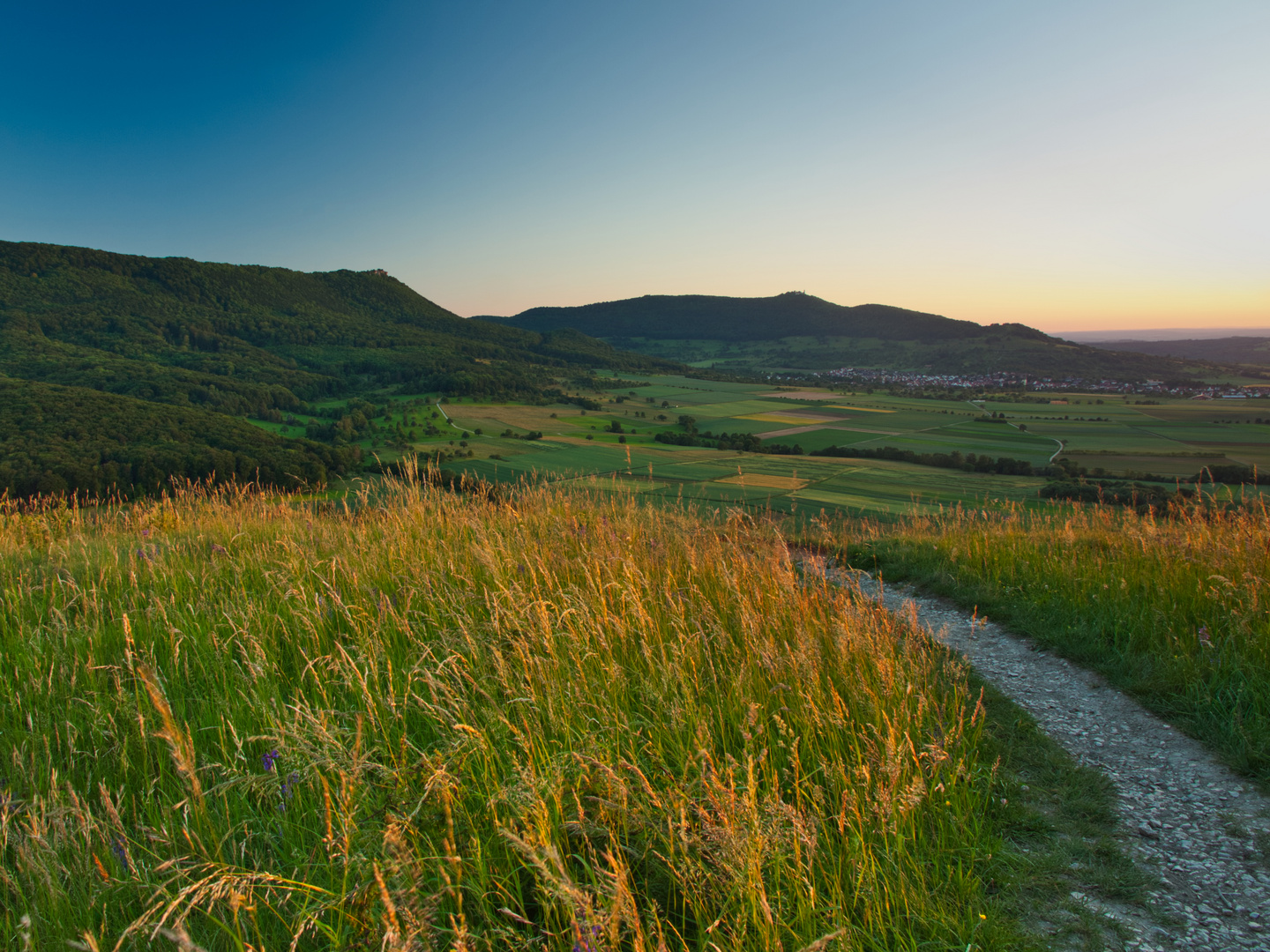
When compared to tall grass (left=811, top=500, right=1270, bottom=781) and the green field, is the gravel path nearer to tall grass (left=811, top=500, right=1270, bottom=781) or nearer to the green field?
tall grass (left=811, top=500, right=1270, bottom=781)

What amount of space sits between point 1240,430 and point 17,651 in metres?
77.5

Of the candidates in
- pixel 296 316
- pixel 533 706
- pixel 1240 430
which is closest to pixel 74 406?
pixel 533 706

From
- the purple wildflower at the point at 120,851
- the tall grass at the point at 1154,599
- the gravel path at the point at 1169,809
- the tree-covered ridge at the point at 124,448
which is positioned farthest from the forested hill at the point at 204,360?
the gravel path at the point at 1169,809

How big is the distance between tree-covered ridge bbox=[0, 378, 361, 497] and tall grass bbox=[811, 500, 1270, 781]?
24.7 m

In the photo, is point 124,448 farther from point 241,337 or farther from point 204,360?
point 241,337

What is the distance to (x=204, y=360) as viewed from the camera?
109000 mm

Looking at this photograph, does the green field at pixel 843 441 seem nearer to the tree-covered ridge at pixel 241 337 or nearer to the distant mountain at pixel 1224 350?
the tree-covered ridge at pixel 241 337

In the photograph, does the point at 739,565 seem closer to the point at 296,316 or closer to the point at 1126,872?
the point at 1126,872

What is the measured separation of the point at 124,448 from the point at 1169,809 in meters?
51.2

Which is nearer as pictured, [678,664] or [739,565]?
[678,664]

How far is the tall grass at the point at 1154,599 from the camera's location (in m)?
4.58

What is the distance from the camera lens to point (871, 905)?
2.36 meters

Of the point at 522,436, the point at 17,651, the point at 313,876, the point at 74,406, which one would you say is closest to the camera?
the point at 313,876

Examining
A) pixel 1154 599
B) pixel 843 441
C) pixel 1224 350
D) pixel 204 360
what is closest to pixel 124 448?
pixel 1154 599
